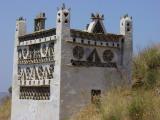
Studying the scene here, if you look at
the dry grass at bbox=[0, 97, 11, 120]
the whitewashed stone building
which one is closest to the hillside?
the whitewashed stone building

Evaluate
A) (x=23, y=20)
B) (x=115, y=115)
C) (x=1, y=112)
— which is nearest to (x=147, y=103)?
(x=115, y=115)

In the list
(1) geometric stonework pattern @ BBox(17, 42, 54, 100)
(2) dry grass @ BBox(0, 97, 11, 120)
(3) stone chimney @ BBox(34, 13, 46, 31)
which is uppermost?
(3) stone chimney @ BBox(34, 13, 46, 31)

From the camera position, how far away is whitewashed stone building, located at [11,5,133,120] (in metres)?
19.6

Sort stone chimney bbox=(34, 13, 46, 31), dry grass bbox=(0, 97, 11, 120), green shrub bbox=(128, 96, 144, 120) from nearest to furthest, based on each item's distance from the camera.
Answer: green shrub bbox=(128, 96, 144, 120)
stone chimney bbox=(34, 13, 46, 31)
dry grass bbox=(0, 97, 11, 120)

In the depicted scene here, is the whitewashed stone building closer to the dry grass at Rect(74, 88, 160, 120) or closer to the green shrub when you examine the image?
the dry grass at Rect(74, 88, 160, 120)

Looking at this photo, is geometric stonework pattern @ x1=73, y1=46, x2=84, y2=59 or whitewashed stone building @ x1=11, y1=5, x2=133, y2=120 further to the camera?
geometric stonework pattern @ x1=73, y1=46, x2=84, y2=59

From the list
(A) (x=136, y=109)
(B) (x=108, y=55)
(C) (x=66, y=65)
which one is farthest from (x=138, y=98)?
(B) (x=108, y=55)

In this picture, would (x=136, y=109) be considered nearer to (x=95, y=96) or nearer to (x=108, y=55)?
(x=95, y=96)

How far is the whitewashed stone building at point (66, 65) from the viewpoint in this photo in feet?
64.2

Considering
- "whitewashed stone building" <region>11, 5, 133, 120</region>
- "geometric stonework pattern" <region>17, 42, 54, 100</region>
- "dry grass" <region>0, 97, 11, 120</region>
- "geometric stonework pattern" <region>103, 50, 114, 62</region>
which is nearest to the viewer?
"whitewashed stone building" <region>11, 5, 133, 120</region>

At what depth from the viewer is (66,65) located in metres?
19.6

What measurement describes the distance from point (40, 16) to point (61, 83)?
15.6ft

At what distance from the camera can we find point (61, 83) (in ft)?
63.6

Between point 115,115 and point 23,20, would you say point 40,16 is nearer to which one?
point 23,20
